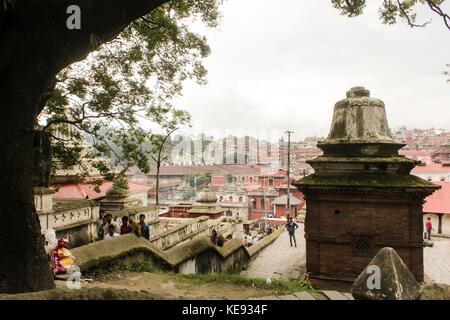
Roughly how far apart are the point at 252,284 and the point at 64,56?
557cm

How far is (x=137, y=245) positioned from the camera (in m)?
8.71

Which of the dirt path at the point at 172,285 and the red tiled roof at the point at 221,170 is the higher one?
the red tiled roof at the point at 221,170

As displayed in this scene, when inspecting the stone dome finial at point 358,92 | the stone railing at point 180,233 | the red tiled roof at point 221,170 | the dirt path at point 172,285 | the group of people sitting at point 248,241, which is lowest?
the group of people sitting at point 248,241

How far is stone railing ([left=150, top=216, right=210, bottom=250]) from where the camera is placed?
13044 millimetres

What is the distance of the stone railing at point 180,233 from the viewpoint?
13.0 metres

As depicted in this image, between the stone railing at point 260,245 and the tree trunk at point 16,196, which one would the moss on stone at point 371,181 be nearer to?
the stone railing at point 260,245

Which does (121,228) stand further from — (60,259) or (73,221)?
(60,259)

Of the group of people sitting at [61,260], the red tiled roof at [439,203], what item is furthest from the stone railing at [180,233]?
the red tiled roof at [439,203]

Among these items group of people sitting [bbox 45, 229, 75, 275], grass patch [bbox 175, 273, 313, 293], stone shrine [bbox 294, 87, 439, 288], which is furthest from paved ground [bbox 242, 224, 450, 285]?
group of people sitting [bbox 45, 229, 75, 275]

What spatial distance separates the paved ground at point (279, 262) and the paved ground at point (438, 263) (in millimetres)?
3993

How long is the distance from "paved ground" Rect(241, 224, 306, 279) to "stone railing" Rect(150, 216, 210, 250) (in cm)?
291
